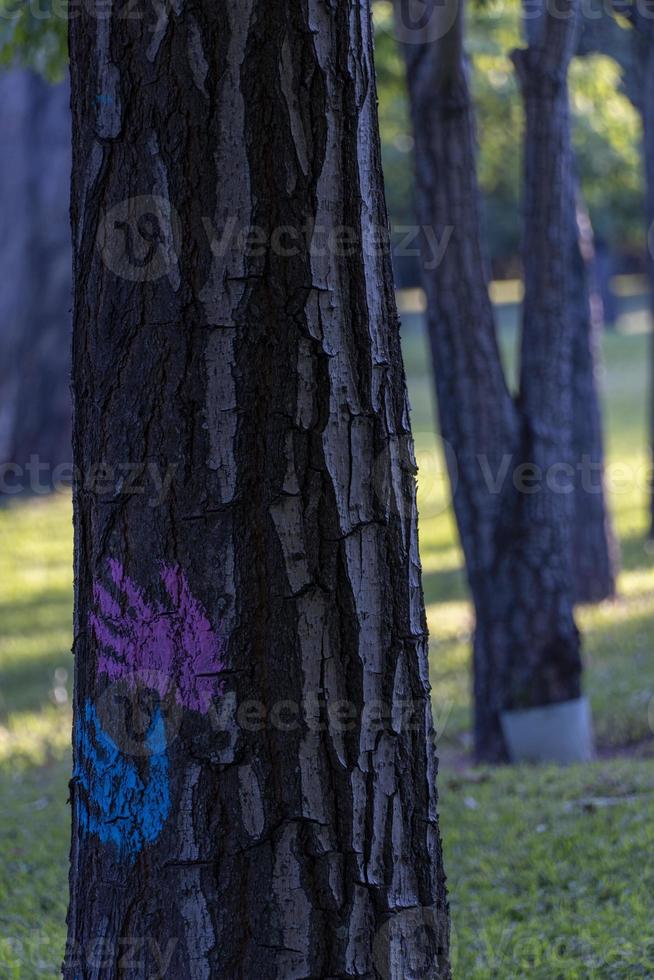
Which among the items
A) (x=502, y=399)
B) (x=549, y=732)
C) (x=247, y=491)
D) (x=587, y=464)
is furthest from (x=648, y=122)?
(x=247, y=491)

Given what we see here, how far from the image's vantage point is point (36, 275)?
18453 millimetres

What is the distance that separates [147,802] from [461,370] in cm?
385

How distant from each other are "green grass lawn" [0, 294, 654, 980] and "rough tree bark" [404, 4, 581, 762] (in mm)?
608

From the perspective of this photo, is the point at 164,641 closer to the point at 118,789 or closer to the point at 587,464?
the point at 118,789

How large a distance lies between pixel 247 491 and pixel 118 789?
626 mm

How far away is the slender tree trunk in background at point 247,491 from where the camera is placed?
2.30 metres

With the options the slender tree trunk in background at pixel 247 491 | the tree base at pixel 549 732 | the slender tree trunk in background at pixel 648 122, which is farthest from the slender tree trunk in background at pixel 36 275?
the slender tree trunk in background at pixel 247 491

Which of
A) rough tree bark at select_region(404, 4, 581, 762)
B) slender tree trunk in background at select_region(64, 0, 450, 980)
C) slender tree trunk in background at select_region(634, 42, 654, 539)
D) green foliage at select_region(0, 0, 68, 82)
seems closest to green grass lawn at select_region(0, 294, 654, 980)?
rough tree bark at select_region(404, 4, 581, 762)

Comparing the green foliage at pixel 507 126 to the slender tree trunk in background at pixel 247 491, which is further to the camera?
the green foliage at pixel 507 126

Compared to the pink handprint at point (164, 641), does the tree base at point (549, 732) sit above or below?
above

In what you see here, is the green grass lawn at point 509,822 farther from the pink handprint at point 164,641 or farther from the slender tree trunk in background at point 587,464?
the pink handprint at point 164,641

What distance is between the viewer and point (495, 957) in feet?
11.5

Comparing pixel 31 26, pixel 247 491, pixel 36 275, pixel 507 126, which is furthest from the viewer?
pixel 507 126

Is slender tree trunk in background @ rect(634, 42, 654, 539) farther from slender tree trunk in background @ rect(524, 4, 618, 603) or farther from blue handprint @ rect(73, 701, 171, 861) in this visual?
blue handprint @ rect(73, 701, 171, 861)
